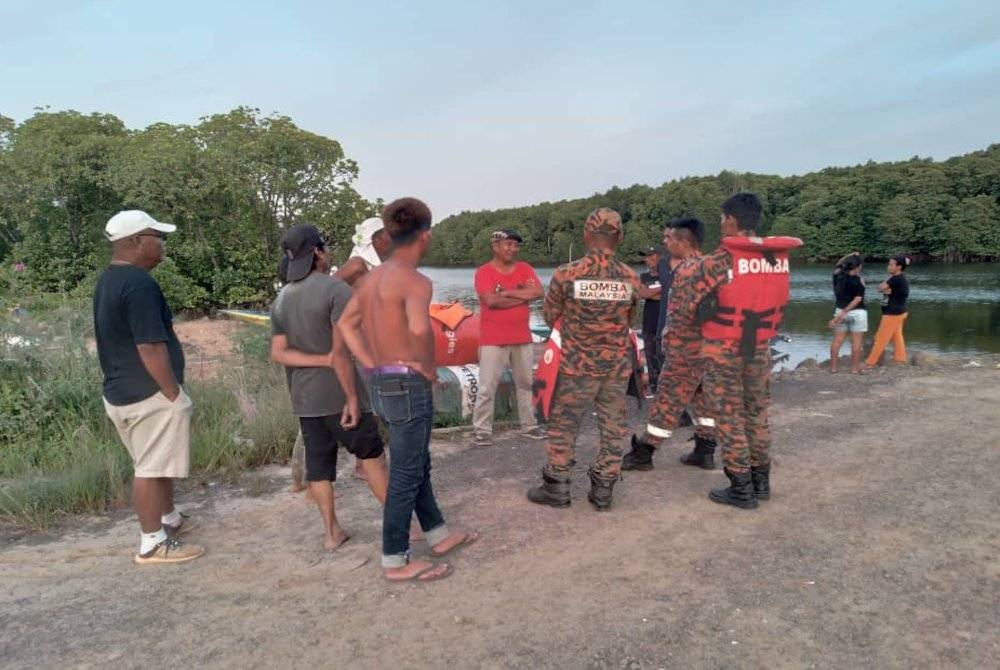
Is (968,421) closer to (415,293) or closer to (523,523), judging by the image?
(523,523)

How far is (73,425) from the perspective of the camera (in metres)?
5.57

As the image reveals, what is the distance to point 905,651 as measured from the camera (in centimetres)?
278

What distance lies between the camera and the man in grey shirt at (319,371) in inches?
141

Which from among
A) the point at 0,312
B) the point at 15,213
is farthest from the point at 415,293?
the point at 15,213

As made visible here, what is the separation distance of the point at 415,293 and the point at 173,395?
5.16ft

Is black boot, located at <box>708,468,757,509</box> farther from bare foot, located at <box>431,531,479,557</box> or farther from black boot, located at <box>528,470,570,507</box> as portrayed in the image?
bare foot, located at <box>431,531,479,557</box>

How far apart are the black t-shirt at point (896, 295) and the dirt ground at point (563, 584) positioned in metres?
5.25

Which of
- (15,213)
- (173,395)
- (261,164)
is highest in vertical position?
(261,164)

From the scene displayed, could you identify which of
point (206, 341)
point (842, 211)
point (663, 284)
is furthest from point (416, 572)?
point (842, 211)

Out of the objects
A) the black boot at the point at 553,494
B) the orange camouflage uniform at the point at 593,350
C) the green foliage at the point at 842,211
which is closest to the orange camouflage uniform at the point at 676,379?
the orange camouflage uniform at the point at 593,350

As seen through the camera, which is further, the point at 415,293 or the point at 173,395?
the point at 173,395

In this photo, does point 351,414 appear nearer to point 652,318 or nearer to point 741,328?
point 741,328

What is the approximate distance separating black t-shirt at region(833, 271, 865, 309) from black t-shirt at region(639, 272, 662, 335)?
3.74 metres

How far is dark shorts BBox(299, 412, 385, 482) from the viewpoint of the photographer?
3.63 meters
